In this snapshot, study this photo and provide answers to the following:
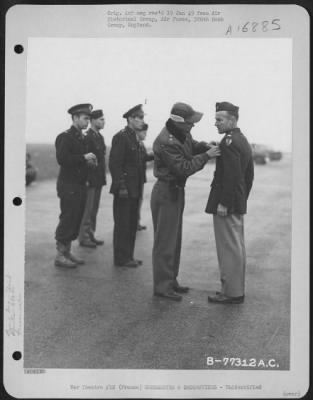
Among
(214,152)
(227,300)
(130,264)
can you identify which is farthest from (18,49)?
(227,300)

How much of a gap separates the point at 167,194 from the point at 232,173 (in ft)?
1.05

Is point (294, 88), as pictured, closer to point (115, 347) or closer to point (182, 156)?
point (182, 156)

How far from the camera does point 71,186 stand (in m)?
3.16

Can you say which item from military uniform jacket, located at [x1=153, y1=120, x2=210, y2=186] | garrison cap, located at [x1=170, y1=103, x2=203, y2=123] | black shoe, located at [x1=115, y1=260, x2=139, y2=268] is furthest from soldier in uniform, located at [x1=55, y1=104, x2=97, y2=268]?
garrison cap, located at [x1=170, y1=103, x2=203, y2=123]

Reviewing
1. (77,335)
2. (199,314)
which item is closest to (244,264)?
(199,314)

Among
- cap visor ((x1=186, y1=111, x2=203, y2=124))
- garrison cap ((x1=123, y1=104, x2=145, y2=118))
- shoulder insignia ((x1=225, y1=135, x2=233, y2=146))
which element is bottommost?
shoulder insignia ((x1=225, y1=135, x2=233, y2=146))

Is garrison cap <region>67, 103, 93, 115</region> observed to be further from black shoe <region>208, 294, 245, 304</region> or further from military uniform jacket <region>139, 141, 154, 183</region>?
black shoe <region>208, 294, 245, 304</region>

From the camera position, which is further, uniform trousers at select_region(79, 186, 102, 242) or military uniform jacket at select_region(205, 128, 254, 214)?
uniform trousers at select_region(79, 186, 102, 242)

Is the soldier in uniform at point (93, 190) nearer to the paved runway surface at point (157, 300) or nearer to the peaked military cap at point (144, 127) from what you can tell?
the paved runway surface at point (157, 300)

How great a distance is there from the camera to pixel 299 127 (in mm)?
3072

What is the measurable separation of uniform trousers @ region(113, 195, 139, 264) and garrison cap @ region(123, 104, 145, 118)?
1.30ft

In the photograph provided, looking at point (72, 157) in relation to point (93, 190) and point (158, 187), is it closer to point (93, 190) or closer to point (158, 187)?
point (93, 190)

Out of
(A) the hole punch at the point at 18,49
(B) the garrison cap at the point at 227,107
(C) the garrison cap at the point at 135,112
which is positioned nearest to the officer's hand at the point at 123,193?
(C) the garrison cap at the point at 135,112

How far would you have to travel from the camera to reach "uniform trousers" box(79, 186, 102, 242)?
315cm
